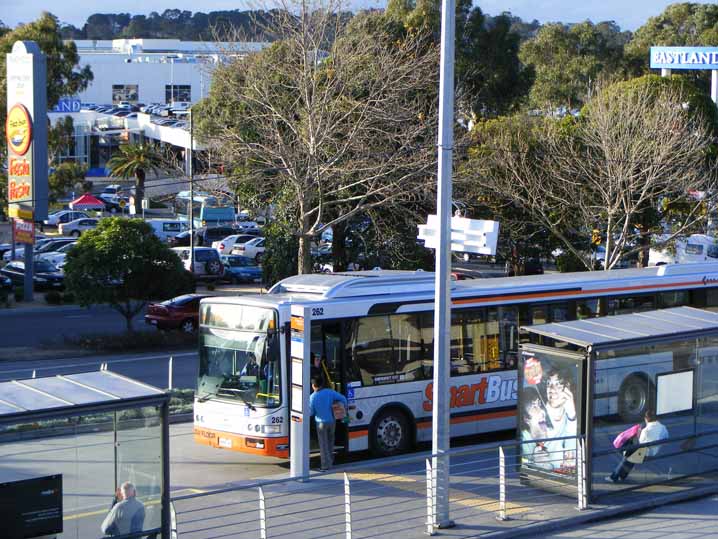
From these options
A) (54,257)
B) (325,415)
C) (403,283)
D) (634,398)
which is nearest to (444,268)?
(634,398)

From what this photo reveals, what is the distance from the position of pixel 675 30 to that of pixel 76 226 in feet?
165

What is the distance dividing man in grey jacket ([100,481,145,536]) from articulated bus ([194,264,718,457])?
189 inches

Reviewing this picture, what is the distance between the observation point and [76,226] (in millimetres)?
56688

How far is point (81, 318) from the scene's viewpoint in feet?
116

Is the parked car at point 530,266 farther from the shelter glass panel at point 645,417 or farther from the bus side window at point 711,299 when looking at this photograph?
the shelter glass panel at point 645,417

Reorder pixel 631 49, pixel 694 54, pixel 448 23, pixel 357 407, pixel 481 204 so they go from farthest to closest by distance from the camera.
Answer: pixel 631 49
pixel 694 54
pixel 481 204
pixel 357 407
pixel 448 23

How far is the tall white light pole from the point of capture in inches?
452

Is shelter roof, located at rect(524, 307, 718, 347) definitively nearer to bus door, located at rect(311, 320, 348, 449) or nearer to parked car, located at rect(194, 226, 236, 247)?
bus door, located at rect(311, 320, 348, 449)

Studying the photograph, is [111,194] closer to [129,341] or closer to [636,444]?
[129,341]

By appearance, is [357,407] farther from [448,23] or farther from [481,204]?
[481,204]

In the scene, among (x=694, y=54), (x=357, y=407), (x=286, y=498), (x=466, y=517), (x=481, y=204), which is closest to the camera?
(x=466, y=517)

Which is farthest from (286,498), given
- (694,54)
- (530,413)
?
(694,54)

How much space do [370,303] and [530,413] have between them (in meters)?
3.21

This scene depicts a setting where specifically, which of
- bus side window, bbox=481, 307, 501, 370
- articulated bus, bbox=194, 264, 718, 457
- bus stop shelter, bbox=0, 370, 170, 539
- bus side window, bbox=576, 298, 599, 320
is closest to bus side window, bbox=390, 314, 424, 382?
articulated bus, bbox=194, 264, 718, 457
